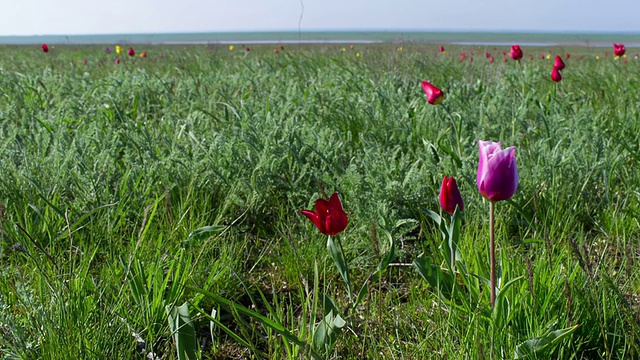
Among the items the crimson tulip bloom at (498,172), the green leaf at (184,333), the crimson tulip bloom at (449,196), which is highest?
the crimson tulip bloom at (498,172)

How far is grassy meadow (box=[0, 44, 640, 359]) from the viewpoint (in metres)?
1.39

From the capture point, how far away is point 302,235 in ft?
6.97

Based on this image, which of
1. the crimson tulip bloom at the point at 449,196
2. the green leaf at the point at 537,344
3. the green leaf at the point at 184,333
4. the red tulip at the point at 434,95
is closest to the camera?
the green leaf at the point at 537,344

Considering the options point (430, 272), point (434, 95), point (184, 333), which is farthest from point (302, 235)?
point (434, 95)

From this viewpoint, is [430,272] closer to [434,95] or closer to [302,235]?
[302,235]

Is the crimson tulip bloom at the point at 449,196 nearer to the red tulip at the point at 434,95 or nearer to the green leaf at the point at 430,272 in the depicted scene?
the green leaf at the point at 430,272

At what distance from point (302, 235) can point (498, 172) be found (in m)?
1.00

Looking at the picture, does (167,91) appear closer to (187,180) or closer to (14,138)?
(14,138)

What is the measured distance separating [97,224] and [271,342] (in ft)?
2.93

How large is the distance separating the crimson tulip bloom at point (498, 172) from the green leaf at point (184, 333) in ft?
2.40

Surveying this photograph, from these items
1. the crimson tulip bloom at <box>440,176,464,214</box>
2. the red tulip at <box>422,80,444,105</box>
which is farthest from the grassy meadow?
the red tulip at <box>422,80,444,105</box>

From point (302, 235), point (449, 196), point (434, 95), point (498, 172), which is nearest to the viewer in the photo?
point (498, 172)

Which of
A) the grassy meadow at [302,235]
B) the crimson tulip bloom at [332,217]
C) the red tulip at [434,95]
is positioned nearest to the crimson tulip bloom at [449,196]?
the grassy meadow at [302,235]

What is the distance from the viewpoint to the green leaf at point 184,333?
4.45 ft
